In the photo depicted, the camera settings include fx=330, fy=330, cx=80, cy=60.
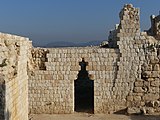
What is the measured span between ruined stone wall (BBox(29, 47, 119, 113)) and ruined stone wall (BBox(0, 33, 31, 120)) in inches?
214

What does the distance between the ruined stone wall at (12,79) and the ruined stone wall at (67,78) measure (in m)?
5.45

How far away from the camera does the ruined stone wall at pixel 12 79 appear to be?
254 inches

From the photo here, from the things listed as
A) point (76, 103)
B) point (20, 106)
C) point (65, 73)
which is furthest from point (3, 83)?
point (76, 103)

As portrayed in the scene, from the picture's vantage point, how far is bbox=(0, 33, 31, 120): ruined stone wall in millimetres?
6457

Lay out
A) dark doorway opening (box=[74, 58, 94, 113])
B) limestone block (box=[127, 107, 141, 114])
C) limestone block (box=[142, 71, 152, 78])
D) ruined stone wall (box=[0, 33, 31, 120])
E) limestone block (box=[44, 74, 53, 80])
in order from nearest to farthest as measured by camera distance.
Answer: ruined stone wall (box=[0, 33, 31, 120]) → limestone block (box=[127, 107, 141, 114]) → limestone block (box=[142, 71, 152, 78]) → limestone block (box=[44, 74, 53, 80]) → dark doorway opening (box=[74, 58, 94, 113])

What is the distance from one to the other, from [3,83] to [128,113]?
28.3ft

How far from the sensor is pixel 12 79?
7.10 meters

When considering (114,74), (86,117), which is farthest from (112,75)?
(86,117)

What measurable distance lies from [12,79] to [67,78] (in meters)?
7.27

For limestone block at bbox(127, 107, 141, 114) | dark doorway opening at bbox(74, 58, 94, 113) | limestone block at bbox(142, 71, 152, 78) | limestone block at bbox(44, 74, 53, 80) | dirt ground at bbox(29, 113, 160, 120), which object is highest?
limestone block at bbox(142, 71, 152, 78)

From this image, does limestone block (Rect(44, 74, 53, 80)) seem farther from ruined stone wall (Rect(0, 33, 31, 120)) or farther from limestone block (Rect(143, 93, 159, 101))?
ruined stone wall (Rect(0, 33, 31, 120))

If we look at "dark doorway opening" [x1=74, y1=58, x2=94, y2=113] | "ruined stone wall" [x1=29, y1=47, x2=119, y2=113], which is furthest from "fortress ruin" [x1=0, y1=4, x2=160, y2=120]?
"dark doorway opening" [x1=74, y1=58, x2=94, y2=113]

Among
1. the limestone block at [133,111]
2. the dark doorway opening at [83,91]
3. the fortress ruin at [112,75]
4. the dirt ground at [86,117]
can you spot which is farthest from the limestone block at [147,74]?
the dark doorway opening at [83,91]

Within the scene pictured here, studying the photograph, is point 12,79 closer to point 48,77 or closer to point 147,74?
point 48,77
